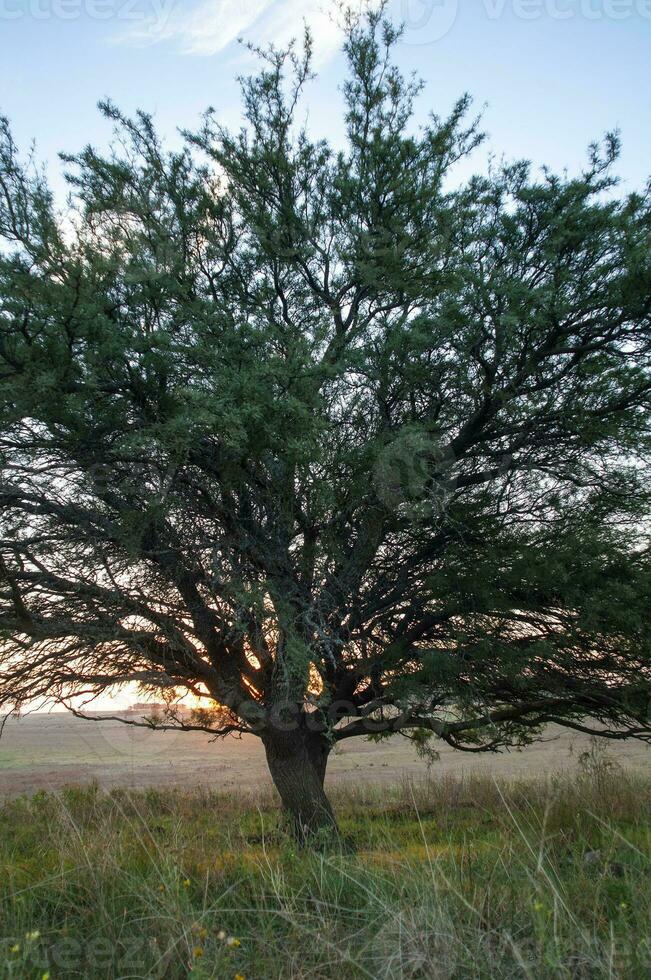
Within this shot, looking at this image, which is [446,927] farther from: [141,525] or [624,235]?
[624,235]

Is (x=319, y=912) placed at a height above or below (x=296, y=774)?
below

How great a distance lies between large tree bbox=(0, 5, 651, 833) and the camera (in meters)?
7.08

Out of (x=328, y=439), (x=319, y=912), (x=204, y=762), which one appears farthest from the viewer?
(x=204, y=762)

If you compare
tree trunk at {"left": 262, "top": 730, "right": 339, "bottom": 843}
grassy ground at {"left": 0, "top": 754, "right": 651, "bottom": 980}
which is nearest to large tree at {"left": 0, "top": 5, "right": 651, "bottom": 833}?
tree trunk at {"left": 262, "top": 730, "right": 339, "bottom": 843}

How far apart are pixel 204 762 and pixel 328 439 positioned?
60.5 ft

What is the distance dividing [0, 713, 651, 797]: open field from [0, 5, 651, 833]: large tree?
12.2ft

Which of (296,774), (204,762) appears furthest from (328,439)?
(204,762)

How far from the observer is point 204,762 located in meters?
23.7

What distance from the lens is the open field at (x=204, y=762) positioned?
1620 centimetres

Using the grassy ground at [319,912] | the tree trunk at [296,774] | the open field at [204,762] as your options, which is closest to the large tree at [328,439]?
the tree trunk at [296,774]

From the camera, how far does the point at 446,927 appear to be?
386 cm

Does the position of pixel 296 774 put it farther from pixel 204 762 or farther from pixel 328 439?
pixel 204 762

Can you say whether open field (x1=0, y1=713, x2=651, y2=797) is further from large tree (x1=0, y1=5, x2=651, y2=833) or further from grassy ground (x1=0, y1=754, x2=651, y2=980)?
grassy ground (x1=0, y1=754, x2=651, y2=980)

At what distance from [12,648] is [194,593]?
2037mm
